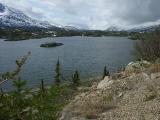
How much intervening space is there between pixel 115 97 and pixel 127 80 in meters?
3.78

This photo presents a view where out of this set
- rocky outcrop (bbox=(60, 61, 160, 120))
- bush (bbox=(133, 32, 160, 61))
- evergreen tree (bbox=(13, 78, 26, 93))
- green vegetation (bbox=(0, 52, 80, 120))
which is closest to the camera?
green vegetation (bbox=(0, 52, 80, 120))

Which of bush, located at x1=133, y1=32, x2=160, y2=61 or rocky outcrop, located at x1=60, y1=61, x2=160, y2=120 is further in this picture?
bush, located at x1=133, y1=32, x2=160, y2=61

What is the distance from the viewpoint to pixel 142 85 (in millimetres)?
21797

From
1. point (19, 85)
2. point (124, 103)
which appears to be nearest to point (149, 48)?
point (124, 103)

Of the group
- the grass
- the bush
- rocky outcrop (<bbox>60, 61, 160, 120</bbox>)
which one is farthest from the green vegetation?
the bush

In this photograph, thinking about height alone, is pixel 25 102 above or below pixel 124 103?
above

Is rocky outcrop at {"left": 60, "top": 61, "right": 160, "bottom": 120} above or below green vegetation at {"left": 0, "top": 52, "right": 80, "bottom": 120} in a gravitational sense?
below

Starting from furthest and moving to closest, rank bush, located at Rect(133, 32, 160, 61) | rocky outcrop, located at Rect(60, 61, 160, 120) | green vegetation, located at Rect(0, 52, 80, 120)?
bush, located at Rect(133, 32, 160, 61), rocky outcrop, located at Rect(60, 61, 160, 120), green vegetation, located at Rect(0, 52, 80, 120)

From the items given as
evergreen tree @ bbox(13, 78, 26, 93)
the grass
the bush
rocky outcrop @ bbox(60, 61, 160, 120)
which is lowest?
the bush

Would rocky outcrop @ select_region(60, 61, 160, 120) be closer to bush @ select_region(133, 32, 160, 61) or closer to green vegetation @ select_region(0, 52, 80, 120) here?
green vegetation @ select_region(0, 52, 80, 120)

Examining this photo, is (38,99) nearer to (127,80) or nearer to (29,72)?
(127,80)

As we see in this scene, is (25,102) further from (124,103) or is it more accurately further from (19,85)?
(124,103)

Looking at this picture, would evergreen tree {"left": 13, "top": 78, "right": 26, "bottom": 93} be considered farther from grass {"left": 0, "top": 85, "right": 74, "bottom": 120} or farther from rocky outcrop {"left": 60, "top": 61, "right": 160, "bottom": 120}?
rocky outcrop {"left": 60, "top": 61, "right": 160, "bottom": 120}

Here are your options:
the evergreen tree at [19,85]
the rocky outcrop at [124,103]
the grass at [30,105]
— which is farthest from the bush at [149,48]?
the evergreen tree at [19,85]
